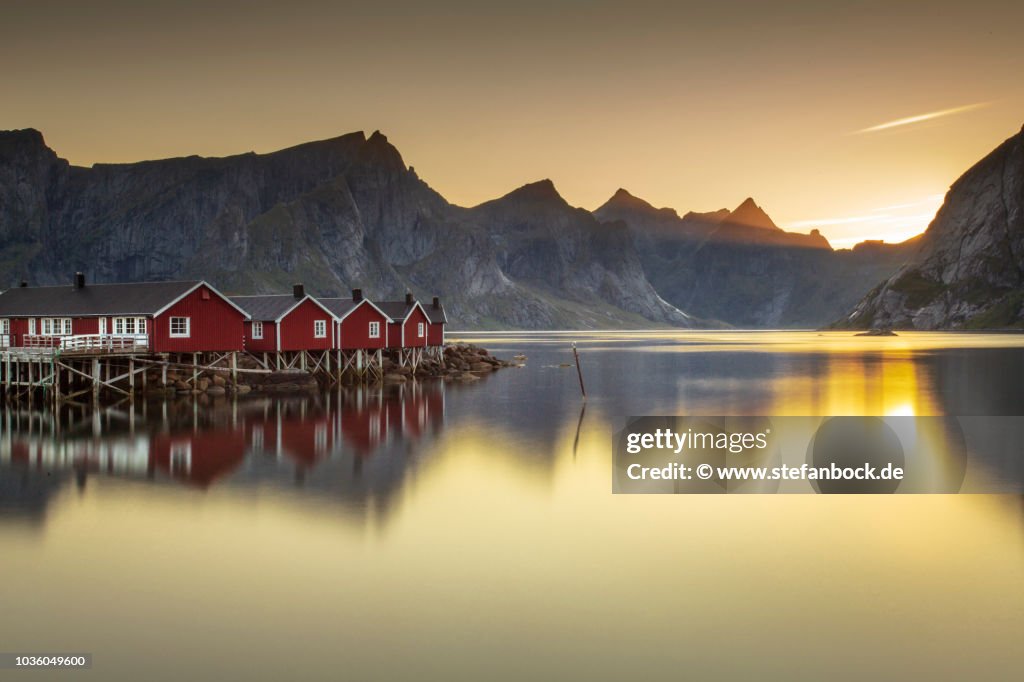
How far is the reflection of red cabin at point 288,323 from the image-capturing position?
5881 centimetres

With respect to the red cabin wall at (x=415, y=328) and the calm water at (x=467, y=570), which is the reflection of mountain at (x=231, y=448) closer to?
the calm water at (x=467, y=570)

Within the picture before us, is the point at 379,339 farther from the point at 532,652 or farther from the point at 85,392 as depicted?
the point at 532,652

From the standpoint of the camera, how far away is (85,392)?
2004 inches

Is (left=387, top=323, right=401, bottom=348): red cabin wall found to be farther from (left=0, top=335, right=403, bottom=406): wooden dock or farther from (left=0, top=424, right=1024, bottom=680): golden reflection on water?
(left=0, top=424, right=1024, bottom=680): golden reflection on water

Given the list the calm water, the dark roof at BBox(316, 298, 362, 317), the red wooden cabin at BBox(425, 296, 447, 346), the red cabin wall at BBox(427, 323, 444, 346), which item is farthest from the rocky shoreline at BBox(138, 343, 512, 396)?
the calm water

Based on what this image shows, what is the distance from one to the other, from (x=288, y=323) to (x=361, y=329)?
8062 millimetres

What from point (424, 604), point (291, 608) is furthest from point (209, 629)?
point (424, 604)

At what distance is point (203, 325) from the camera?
53.4 m

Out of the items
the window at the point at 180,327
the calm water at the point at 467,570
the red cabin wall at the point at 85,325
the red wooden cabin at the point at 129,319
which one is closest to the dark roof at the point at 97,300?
the red wooden cabin at the point at 129,319

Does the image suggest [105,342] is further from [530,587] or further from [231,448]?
[530,587]

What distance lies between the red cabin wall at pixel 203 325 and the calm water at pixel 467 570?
17.4 metres

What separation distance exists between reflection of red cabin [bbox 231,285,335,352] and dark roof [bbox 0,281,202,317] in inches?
254

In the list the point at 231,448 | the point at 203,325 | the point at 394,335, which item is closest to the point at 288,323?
the point at 203,325

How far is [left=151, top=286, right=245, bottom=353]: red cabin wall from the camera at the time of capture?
169 ft
